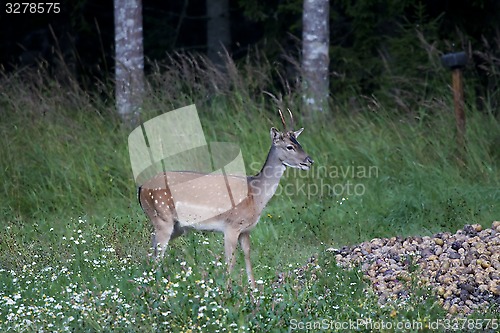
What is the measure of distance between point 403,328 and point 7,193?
5.52 metres

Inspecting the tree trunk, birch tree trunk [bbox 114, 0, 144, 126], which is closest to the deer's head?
birch tree trunk [bbox 114, 0, 144, 126]

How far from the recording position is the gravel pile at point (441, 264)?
6418 millimetres

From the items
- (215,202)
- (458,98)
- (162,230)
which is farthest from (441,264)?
(458,98)

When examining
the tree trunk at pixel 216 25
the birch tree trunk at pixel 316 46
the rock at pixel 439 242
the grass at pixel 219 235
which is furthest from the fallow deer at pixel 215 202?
the tree trunk at pixel 216 25

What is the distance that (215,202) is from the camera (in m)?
7.59

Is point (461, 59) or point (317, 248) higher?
point (461, 59)

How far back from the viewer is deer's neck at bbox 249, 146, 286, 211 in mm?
7672

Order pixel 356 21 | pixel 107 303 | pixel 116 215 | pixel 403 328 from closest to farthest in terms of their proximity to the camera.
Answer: pixel 403 328 < pixel 107 303 < pixel 116 215 < pixel 356 21

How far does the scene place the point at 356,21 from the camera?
47.2 ft

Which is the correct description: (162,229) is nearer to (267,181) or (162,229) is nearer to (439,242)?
(267,181)

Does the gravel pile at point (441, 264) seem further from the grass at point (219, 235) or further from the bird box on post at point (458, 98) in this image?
the bird box on post at point (458, 98)

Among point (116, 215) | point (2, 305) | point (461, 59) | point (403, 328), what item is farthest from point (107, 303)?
point (461, 59)

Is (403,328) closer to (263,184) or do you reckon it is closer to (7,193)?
(263,184)

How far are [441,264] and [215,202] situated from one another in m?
1.82
